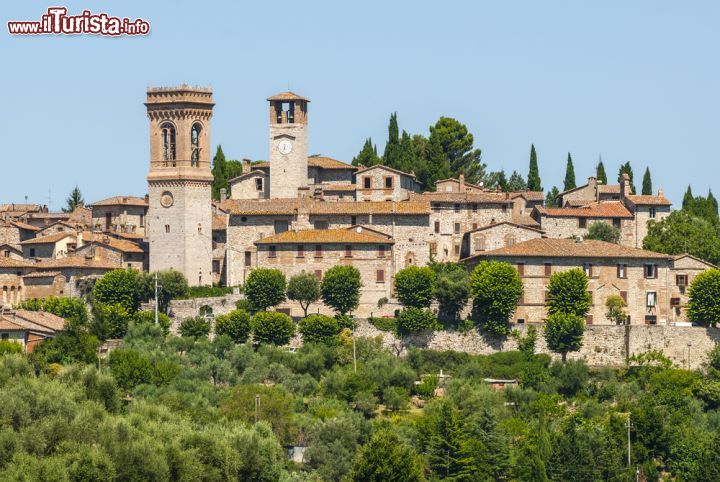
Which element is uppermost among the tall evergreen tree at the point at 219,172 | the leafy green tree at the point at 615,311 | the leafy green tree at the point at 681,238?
the tall evergreen tree at the point at 219,172

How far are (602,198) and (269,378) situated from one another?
83.3ft

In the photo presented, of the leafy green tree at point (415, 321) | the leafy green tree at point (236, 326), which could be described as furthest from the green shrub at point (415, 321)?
the leafy green tree at point (236, 326)

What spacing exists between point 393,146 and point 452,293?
71.7 feet

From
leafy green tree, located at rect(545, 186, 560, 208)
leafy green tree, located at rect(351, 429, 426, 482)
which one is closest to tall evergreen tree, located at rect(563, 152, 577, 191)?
leafy green tree, located at rect(545, 186, 560, 208)

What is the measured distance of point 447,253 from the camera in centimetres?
9856

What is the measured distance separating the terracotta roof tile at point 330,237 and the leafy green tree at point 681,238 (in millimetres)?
13177

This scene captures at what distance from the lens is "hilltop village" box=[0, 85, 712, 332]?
93375 millimetres

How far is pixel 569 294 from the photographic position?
300ft

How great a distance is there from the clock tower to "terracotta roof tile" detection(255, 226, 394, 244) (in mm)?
6983

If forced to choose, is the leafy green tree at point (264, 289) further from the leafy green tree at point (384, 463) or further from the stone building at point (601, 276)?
the leafy green tree at point (384, 463)

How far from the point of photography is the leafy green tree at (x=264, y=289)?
3639 inches

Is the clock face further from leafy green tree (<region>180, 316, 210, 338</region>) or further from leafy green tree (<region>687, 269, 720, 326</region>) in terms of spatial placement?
leafy green tree (<region>687, 269, 720, 326</region>)

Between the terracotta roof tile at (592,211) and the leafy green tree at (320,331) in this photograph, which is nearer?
the leafy green tree at (320,331)

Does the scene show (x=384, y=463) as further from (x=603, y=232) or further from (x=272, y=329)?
(x=603, y=232)
